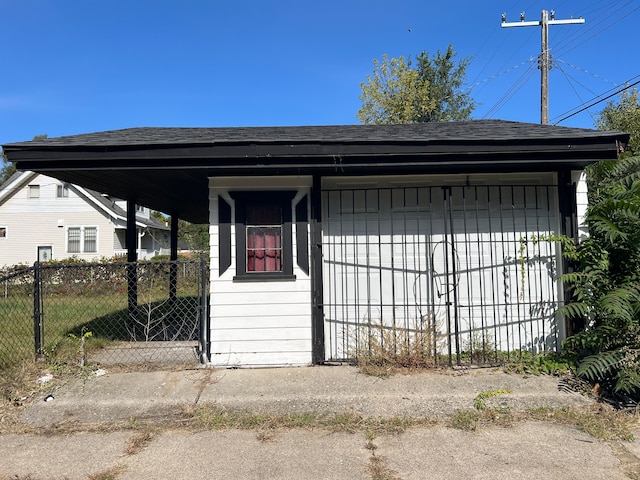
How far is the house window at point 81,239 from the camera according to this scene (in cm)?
2156

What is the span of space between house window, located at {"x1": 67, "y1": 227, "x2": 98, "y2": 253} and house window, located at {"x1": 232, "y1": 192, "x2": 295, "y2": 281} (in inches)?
789

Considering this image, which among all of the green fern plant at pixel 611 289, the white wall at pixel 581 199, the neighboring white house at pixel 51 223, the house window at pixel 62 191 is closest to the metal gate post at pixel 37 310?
the green fern plant at pixel 611 289

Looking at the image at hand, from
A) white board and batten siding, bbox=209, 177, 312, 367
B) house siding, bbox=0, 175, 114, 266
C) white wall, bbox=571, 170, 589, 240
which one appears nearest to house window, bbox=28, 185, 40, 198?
house siding, bbox=0, 175, 114, 266

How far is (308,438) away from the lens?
3256mm

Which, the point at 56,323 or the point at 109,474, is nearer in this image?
the point at 109,474

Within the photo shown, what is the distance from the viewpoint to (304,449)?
308cm

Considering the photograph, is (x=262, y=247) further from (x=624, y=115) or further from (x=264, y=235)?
(x=624, y=115)

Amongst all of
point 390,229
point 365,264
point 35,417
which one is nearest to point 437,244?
point 390,229

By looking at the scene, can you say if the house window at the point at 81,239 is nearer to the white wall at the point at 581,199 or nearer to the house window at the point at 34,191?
the house window at the point at 34,191

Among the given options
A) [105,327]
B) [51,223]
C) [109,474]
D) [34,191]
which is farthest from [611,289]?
[34,191]

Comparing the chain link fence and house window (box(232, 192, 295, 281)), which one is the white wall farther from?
the chain link fence

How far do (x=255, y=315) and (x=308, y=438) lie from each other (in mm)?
1854

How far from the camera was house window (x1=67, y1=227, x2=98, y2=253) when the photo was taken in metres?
21.6

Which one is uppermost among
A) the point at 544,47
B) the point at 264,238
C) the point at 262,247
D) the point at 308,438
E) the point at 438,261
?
the point at 544,47
